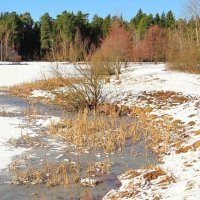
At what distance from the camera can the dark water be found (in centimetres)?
707

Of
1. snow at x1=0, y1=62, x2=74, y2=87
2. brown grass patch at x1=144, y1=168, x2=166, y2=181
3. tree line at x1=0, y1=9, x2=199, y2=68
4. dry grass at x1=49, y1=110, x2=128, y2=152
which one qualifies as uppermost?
tree line at x1=0, y1=9, x2=199, y2=68

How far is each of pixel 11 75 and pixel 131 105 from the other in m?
22.3

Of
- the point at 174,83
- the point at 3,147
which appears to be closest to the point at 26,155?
the point at 3,147

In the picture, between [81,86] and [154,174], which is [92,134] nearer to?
[154,174]

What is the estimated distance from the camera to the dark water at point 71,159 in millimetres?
7070

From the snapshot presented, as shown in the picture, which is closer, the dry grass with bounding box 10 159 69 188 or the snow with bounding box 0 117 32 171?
the dry grass with bounding box 10 159 69 188

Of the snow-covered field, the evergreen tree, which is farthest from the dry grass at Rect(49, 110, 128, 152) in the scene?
the evergreen tree

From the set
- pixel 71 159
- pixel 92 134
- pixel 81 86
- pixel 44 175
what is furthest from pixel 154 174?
pixel 81 86

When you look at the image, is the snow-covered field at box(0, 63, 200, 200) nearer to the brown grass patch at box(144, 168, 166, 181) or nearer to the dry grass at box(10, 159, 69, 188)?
the brown grass patch at box(144, 168, 166, 181)

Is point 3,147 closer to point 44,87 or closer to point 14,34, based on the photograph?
point 44,87

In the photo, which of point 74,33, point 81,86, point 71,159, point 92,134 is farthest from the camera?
point 74,33

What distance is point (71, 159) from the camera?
9195 millimetres

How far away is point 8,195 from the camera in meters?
7.05

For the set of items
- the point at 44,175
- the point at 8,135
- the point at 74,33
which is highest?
the point at 74,33
